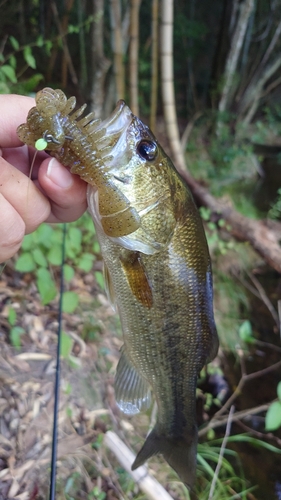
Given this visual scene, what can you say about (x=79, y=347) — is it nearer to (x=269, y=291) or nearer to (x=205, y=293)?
(x=205, y=293)

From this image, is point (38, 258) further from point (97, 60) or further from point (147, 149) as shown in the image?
point (97, 60)

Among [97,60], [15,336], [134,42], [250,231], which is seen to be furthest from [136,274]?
[134,42]

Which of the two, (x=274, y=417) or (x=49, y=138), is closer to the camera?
(x=49, y=138)

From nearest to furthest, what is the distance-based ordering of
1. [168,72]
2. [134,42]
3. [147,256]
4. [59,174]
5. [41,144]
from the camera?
[41,144]
[59,174]
[147,256]
[134,42]
[168,72]

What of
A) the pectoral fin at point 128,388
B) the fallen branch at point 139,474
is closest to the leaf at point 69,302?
the pectoral fin at point 128,388

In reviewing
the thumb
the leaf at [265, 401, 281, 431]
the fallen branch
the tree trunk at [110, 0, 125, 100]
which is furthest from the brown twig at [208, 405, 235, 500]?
the tree trunk at [110, 0, 125, 100]

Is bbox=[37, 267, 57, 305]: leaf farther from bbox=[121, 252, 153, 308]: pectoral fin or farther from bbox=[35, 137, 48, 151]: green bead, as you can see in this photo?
bbox=[35, 137, 48, 151]: green bead

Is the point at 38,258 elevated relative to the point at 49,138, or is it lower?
lower
